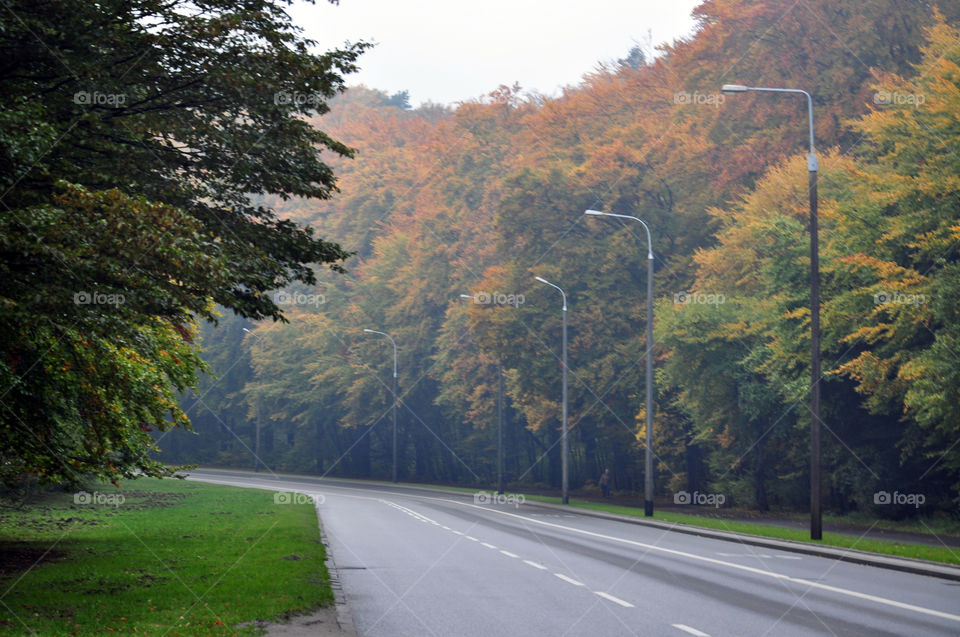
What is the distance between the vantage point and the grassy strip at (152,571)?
430 inches

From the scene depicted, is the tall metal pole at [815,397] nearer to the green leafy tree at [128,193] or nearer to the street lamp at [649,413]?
the street lamp at [649,413]

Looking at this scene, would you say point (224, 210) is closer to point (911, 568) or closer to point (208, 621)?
point (208, 621)

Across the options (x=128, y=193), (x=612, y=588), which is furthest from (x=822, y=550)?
(x=128, y=193)

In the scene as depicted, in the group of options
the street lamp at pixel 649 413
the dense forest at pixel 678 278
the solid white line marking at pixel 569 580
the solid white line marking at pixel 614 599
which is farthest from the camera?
the street lamp at pixel 649 413

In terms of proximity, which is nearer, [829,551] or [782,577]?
[782,577]

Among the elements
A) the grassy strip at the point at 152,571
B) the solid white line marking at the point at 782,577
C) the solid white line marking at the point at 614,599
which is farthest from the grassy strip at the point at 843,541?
the grassy strip at the point at 152,571

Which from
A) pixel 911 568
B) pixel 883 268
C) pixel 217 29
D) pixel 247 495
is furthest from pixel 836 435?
pixel 217 29

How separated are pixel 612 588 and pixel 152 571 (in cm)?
665

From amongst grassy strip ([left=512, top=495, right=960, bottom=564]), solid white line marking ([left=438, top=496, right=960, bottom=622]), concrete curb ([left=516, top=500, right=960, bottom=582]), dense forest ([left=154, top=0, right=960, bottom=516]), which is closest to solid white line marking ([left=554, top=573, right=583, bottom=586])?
solid white line marking ([left=438, top=496, right=960, bottom=622])

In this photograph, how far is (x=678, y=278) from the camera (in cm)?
4575

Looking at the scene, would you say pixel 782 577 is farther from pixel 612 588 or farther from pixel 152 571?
pixel 152 571

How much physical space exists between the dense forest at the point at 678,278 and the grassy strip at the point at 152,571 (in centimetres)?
1608

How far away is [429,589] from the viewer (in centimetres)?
1423

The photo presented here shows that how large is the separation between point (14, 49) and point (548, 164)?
125ft
